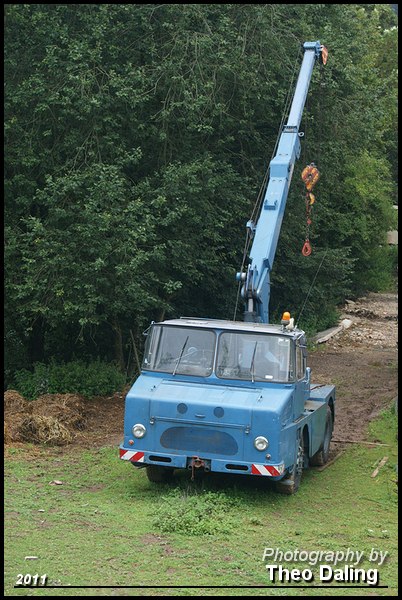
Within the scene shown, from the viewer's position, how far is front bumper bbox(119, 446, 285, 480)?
8031mm

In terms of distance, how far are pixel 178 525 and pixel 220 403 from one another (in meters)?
1.64

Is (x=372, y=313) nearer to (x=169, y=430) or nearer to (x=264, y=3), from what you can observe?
(x=264, y=3)

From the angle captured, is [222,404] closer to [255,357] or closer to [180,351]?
[255,357]

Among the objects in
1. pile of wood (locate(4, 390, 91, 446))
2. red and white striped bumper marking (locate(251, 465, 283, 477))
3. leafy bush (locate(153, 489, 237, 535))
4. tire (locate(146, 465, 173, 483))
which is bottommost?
pile of wood (locate(4, 390, 91, 446))

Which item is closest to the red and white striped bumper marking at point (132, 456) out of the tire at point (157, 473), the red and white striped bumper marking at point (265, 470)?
the tire at point (157, 473)

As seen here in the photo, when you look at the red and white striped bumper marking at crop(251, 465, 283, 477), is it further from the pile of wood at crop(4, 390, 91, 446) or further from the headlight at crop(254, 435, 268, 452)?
the pile of wood at crop(4, 390, 91, 446)

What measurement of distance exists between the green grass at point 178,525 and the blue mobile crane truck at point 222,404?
1.56 ft

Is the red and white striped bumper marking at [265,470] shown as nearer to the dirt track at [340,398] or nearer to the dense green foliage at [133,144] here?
the dirt track at [340,398]

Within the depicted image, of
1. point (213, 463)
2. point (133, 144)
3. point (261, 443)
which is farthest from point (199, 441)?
point (133, 144)

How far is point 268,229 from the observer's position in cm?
1154

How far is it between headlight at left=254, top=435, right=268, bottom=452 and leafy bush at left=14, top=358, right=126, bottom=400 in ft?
27.2

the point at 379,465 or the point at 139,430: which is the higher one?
the point at 139,430

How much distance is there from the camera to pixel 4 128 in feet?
47.6

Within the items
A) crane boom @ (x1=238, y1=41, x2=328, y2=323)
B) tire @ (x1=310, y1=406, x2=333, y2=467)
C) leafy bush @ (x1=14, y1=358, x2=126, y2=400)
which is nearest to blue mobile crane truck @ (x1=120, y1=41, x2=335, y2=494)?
tire @ (x1=310, y1=406, x2=333, y2=467)
